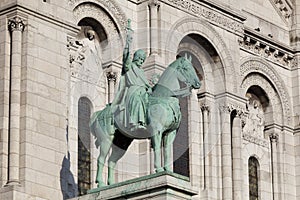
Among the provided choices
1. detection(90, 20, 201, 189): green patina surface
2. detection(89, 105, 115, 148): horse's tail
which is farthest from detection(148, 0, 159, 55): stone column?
detection(89, 105, 115, 148): horse's tail

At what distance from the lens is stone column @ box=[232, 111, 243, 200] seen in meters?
42.7

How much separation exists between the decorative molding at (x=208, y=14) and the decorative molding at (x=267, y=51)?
648 mm

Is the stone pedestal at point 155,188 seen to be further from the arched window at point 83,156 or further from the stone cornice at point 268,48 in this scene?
the stone cornice at point 268,48

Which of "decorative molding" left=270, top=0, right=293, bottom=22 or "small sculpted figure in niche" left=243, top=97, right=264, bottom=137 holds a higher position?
"decorative molding" left=270, top=0, right=293, bottom=22

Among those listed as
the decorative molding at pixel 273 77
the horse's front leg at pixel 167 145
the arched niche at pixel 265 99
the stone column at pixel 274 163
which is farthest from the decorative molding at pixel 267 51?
the horse's front leg at pixel 167 145

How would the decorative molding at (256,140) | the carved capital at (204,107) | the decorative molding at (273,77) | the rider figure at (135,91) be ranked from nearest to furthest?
the rider figure at (135,91) → the carved capital at (204,107) → the decorative molding at (256,140) → the decorative molding at (273,77)

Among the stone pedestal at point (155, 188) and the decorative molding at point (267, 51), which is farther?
the decorative molding at point (267, 51)

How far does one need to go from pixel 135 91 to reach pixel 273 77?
13.9 meters

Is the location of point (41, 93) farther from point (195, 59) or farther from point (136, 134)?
point (195, 59)

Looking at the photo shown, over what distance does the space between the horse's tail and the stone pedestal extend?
5.13 ft

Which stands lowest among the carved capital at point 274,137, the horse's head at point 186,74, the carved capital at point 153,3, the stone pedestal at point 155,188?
the stone pedestal at point 155,188

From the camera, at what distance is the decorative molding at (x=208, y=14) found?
42.1 m

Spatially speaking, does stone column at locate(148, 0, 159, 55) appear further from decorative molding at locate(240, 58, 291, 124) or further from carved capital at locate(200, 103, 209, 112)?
decorative molding at locate(240, 58, 291, 124)

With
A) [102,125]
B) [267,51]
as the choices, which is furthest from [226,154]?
[102,125]
